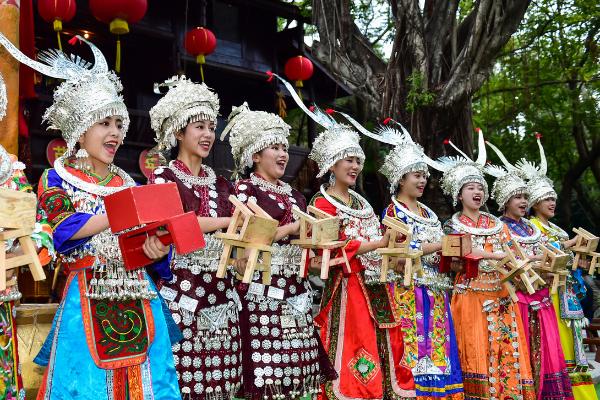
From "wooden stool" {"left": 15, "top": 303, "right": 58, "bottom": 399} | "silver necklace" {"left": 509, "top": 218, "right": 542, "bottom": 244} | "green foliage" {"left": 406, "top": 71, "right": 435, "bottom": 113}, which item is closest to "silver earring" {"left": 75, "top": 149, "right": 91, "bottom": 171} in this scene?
"wooden stool" {"left": 15, "top": 303, "right": 58, "bottom": 399}

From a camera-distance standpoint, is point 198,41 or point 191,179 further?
point 198,41

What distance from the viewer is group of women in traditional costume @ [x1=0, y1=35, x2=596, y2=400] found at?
120 inches

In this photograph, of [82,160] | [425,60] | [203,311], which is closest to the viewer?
[82,160]

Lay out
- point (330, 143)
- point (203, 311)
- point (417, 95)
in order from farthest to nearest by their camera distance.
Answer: point (417, 95) → point (330, 143) → point (203, 311)

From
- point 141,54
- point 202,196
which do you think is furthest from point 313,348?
point 141,54

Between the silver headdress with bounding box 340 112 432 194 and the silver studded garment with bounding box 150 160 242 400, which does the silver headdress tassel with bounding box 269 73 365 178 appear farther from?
the silver studded garment with bounding box 150 160 242 400

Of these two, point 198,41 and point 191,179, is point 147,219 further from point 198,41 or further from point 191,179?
point 198,41

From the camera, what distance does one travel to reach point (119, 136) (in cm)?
337

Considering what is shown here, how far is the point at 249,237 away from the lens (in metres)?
3.28

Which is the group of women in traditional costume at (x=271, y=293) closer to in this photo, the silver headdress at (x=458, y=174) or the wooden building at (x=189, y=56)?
the silver headdress at (x=458, y=174)

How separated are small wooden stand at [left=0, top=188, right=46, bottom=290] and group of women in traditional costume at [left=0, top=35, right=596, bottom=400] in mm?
256

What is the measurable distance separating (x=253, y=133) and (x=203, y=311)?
1228mm

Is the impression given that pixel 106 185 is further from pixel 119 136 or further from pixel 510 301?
pixel 510 301

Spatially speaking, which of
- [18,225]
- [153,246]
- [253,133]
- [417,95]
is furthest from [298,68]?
[18,225]
